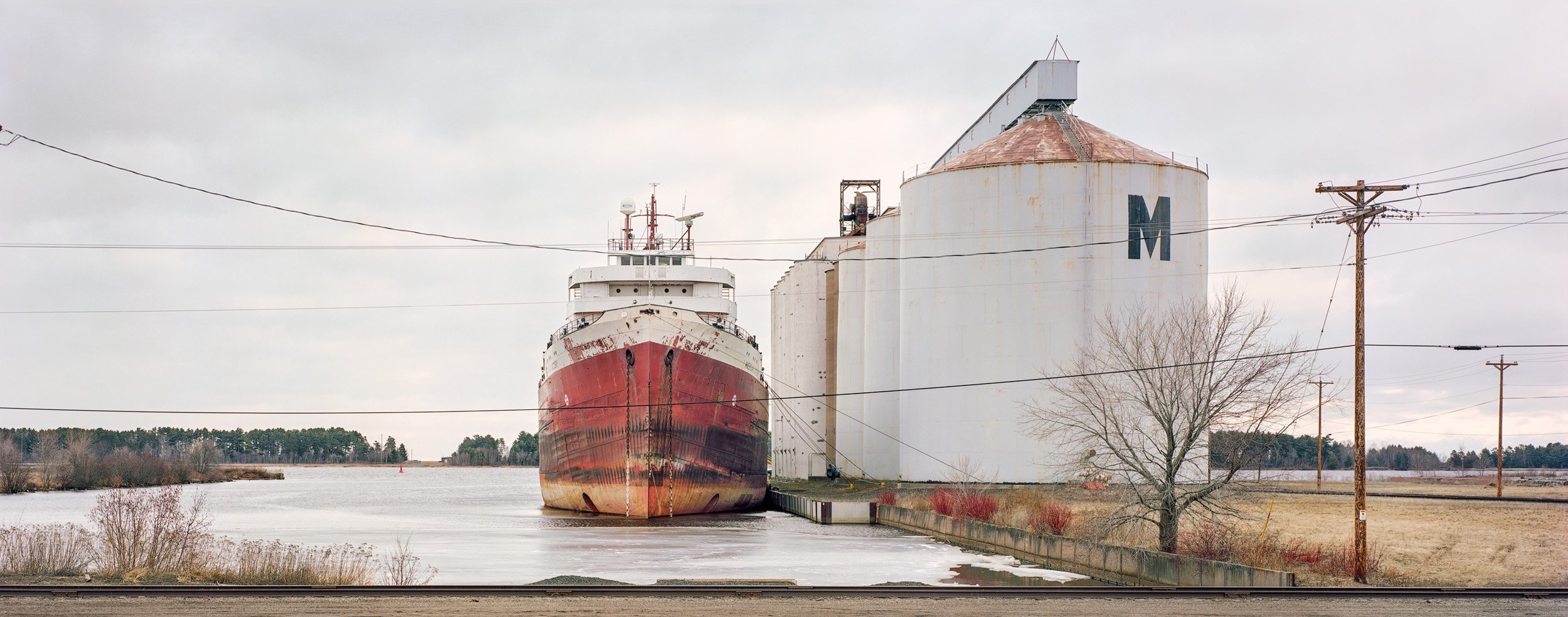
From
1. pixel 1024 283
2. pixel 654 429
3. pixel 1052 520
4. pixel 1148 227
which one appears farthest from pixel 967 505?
pixel 1148 227

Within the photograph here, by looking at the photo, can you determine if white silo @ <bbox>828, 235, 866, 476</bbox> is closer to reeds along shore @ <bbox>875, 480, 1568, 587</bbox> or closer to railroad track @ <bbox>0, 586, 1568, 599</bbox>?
reeds along shore @ <bbox>875, 480, 1568, 587</bbox>

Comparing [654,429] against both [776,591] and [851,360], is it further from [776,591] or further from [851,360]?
[851,360]

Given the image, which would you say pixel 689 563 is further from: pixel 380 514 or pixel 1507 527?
pixel 380 514

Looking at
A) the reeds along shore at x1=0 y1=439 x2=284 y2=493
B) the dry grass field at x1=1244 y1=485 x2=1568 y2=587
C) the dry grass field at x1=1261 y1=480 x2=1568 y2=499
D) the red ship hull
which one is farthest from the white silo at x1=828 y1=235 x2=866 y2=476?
the reeds along shore at x1=0 y1=439 x2=284 y2=493

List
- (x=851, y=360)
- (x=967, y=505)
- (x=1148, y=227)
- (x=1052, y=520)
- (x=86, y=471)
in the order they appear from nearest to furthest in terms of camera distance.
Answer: (x=1052, y=520) → (x=967, y=505) → (x=1148, y=227) → (x=851, y=360) → (x=86, y=471)

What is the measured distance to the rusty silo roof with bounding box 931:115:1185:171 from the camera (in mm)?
42344

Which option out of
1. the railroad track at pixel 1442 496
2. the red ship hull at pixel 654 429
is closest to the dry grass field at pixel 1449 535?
the railroad track at pixel 1442 496

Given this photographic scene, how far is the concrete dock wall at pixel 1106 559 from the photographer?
19844mm

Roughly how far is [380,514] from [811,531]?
24.5 meters

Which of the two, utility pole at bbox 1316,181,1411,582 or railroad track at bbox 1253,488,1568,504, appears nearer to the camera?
utility pole at bbox 1316,181,1411,582

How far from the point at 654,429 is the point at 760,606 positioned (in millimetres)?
22034

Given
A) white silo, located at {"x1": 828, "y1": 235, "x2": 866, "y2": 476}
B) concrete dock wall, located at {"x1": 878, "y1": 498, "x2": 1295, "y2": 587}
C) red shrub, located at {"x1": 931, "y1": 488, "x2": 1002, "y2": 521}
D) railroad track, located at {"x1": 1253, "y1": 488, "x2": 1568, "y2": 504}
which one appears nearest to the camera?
concrete dock wall, located at {"x1": 878, "y1": 498, "x2": 1295, "y2": 587}

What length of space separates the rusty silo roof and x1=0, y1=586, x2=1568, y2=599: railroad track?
25.1 m

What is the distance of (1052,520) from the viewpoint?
28734 millimetres
